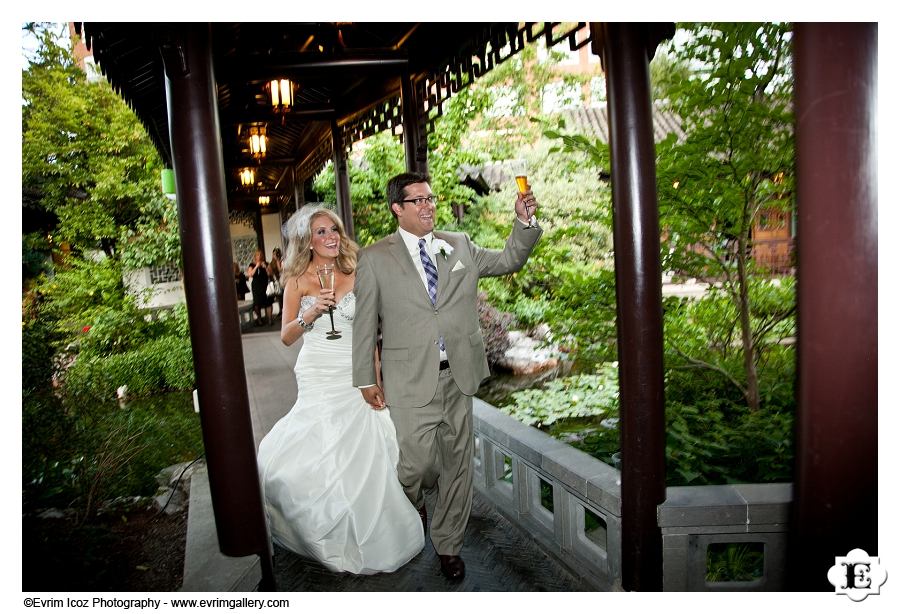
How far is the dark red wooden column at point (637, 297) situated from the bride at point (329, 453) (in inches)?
42.9

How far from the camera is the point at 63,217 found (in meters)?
7.95

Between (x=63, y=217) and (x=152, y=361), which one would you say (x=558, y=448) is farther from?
(x=63, y=217)

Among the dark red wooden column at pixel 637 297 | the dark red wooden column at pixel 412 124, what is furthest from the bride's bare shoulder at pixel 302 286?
the dark red wooden column at pixel 412 124

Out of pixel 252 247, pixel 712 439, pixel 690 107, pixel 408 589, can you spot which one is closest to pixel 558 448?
pixel 408 589

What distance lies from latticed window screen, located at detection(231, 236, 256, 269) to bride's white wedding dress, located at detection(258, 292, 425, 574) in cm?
1779

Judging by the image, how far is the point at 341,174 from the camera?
720cm

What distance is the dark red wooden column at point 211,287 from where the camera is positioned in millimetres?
2316

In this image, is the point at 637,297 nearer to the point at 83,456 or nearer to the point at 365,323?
the point at 365,323

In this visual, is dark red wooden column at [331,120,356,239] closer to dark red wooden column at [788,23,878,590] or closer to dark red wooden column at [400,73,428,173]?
dark red wooden column at [400,73,428,173]

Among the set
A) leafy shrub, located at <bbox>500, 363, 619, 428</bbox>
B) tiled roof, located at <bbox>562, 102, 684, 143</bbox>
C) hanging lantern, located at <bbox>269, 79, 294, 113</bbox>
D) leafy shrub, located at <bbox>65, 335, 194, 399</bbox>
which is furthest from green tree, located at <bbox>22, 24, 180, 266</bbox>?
tiled roof, located at <bbox>562, 102, 684, 143</bbox>

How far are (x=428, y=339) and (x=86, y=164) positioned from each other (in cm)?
761

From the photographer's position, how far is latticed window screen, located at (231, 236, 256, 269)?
20.1 meters

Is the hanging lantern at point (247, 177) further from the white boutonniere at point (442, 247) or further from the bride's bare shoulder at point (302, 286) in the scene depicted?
the white boutonniere at point (442, 247)
